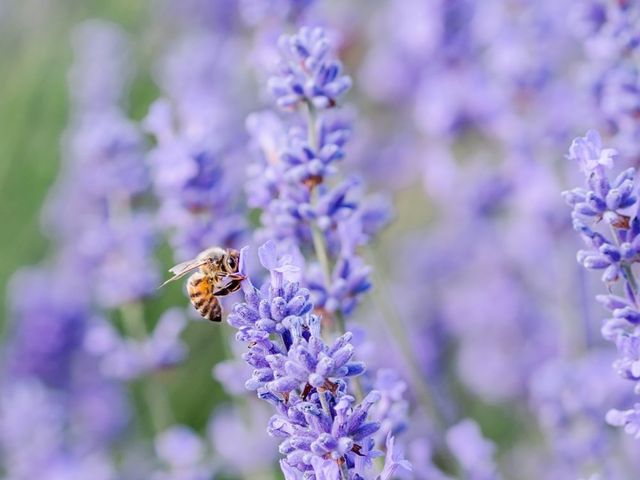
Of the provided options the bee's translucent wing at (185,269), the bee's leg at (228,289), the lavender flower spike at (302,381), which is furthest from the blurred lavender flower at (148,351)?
the lavender flower spike at (302,381)

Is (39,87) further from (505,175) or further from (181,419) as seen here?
(505,175)

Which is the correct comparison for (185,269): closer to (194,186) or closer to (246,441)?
(194,186)

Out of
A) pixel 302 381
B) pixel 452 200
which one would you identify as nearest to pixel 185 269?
pixel 302 381

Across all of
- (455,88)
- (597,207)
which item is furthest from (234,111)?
(597,207)

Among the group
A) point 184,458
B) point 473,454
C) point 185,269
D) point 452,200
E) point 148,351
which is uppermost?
point 452,200

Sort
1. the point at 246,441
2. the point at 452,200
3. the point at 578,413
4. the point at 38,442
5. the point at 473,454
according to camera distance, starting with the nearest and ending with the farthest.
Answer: the point at 473,454
the point at 578,413
the point at 246,441
the point at 38,442
the point at 452,200

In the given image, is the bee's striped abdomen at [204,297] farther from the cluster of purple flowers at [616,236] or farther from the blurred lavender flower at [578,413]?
the blurred lavender flower at [578,413]
